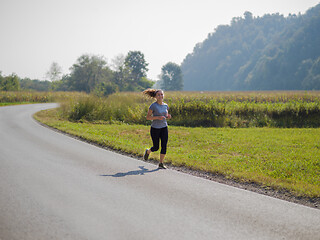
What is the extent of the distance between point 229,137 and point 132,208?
10.1 m

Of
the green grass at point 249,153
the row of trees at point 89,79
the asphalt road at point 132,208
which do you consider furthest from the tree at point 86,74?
the asphalt road at point 132,208

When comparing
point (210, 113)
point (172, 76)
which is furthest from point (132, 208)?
point (172, 76)

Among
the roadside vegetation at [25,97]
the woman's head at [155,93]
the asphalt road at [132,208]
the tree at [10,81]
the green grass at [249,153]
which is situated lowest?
the green grass at [249,153]

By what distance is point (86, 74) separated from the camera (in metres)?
84.8

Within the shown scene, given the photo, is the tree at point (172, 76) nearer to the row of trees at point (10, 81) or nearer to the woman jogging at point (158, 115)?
the row of trees at point (10, 81)

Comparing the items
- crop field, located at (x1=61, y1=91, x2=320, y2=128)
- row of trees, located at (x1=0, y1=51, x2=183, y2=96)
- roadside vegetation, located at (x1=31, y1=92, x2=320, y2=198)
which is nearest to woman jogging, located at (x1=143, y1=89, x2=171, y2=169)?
roadside vegetation, located at (x1=31, y1=92, x2=320, y2=198)

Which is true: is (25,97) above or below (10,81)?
below

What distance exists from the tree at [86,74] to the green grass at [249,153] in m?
70.2

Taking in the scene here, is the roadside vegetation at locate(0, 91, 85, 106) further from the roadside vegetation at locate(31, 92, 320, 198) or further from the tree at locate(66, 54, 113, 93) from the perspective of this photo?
the tree at locate(66, 54, 113, 93)

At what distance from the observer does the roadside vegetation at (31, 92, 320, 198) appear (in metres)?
8.05

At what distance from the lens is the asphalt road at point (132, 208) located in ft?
14.1

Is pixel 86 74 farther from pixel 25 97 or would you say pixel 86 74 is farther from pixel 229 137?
pixel 229 137

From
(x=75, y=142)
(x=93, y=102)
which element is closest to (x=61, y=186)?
(x=75, y=142)

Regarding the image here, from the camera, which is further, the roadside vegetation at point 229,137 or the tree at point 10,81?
the tree at point 10,81
